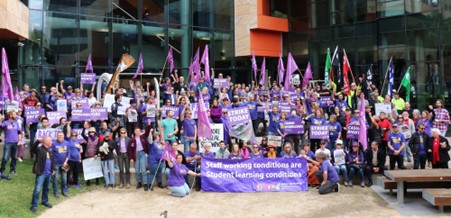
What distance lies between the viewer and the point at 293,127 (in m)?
15.1

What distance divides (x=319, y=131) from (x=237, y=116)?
8.68 ft

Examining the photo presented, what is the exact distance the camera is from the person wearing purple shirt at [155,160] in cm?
1401

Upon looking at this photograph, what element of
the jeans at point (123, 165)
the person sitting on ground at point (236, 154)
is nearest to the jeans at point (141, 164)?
the jeans at point (123, 165)

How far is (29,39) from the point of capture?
2303 cm

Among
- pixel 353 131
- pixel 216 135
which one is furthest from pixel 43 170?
pixel 353 131

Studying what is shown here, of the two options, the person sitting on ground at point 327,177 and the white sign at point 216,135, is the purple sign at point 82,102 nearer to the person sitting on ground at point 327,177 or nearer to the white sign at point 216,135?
the white sign at point 216,135

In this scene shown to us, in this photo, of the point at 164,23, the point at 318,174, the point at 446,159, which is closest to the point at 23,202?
the point at 318,174

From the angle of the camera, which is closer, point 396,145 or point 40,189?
point 40,189

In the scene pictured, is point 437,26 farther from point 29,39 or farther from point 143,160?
point 29,39

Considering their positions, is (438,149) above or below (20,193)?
above

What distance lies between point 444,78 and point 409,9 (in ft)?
13.9

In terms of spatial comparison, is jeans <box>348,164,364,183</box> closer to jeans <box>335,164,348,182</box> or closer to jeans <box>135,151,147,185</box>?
jeans <box>335,164,348,182</box>

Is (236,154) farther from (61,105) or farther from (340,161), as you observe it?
(61,105)

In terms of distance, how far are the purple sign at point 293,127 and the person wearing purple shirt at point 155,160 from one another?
4112 millimetres
